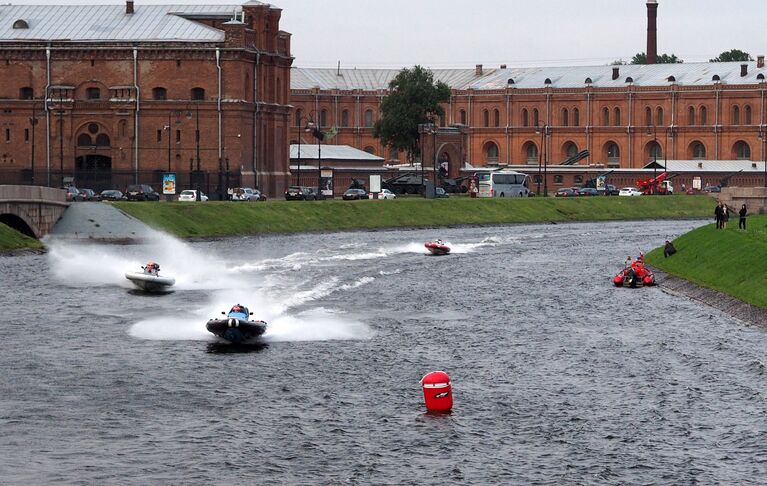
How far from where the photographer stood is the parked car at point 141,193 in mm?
139500

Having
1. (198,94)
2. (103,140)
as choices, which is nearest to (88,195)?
(103,140)

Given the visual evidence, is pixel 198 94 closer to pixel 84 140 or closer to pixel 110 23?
pixel 84 140

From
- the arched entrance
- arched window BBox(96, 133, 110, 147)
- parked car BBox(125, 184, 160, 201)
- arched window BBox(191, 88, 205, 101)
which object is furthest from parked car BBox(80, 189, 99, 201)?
arched window BBox(191, 88, 205, 101)

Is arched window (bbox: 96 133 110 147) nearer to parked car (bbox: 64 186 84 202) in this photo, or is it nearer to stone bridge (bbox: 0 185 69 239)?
parked car (bbox: 64 186 84 202)

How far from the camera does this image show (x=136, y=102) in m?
157

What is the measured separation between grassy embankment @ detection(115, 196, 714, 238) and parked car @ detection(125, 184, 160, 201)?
36.8 ft

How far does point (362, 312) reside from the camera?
7112 centimetres

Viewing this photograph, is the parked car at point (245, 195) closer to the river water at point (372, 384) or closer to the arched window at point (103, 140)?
the arched window at point (103, 140)

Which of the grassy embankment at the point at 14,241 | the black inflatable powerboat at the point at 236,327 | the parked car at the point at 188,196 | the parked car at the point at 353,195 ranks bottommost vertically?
the black inflatable powerboat at the point at 236,327

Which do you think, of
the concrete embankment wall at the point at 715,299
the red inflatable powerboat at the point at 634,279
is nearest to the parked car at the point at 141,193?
the concrete embankment wall at the point at 715,299

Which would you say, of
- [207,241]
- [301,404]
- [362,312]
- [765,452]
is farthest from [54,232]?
[765,452]

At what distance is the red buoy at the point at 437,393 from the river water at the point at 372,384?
58 centimetres

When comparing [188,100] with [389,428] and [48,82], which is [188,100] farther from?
[389,428]

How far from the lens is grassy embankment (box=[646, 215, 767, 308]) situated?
73000 mm
